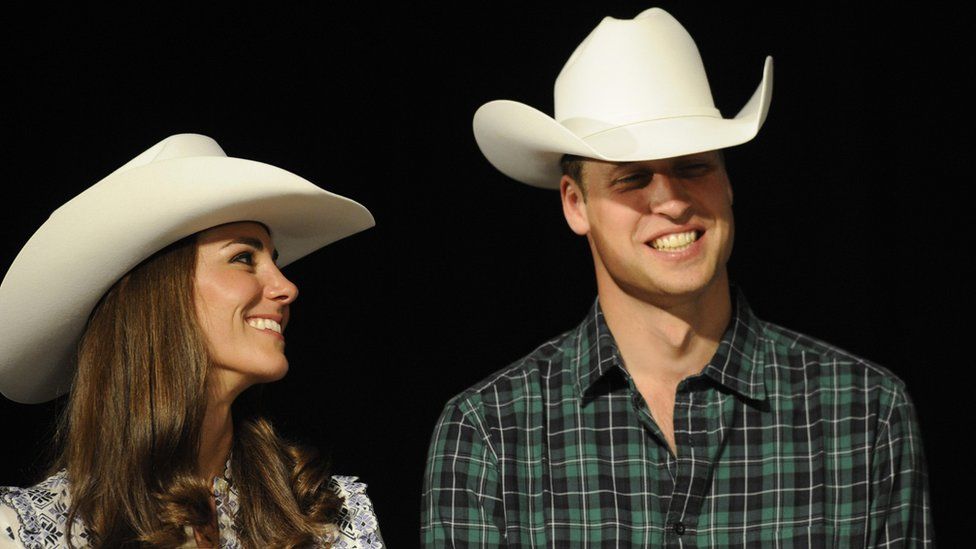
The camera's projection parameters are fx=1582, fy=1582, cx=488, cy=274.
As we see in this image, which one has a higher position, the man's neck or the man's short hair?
the man's short hair

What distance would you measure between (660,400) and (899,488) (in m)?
0.57

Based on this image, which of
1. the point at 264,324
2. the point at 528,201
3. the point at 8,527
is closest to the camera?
the point at 8,527

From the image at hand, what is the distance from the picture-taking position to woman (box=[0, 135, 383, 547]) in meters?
3.11

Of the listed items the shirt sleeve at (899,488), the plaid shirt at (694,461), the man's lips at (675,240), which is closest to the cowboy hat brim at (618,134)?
the man's lips at (675,240)

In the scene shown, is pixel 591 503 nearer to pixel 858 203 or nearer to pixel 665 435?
pixel 665 435

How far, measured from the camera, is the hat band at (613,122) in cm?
357

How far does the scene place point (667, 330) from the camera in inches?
142

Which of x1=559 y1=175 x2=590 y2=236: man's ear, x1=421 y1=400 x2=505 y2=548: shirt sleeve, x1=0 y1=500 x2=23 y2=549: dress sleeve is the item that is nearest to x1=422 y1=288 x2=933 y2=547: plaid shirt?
x1=421 y1=400 x2=505 y2=548: shirt sleeve

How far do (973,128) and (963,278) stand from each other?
0.41 m

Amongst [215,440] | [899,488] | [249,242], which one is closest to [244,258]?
[249,242]

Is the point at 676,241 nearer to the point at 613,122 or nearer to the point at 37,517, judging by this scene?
the point at 613,122

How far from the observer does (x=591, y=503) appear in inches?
140

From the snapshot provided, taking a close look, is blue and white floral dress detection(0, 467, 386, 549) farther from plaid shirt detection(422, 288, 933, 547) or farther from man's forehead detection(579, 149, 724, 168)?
man's forehead detection(579, 149, 724, 168)

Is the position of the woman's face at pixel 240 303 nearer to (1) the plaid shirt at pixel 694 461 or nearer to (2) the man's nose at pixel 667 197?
(1) the plaid shirt at pixel 694 461
